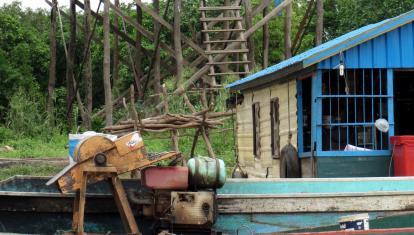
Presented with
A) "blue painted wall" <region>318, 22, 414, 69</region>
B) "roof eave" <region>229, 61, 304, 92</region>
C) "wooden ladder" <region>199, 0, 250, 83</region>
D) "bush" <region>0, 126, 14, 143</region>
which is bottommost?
"bush" <region>0, 126, 14, 143</region>

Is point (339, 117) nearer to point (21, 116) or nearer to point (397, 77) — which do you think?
point (397, 77)

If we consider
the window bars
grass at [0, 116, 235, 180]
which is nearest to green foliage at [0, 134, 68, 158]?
grass at [0, 116, 235, 180]

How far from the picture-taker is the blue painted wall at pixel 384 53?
11.6 m

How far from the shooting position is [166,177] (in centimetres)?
980

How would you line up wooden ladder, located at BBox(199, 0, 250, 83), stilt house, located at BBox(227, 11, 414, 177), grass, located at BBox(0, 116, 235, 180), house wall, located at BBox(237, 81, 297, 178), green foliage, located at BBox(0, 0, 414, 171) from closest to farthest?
A: stilt house, located at BBox(227, 11, 414, 177) < house wall, located at BBox(237, 81, 297, 178) < grass, located at BBox(0, 116, 235, 180) < wooden ladder, located at BBox(199, 0, 250, 83) < green foliage, located at BBox(0, 0, 414, 171)

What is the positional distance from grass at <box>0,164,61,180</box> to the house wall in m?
4.26

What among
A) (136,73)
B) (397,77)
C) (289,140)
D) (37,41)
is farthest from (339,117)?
(37,41)

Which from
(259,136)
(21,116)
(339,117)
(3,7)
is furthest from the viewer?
(3,7)

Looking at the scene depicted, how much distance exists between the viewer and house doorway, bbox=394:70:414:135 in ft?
45.8

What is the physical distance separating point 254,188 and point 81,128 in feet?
40.2

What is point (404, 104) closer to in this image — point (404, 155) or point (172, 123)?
point (404, 155)

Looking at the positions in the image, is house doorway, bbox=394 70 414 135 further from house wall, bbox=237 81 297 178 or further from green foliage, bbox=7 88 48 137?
green foliage, bbox=7 88 48 137

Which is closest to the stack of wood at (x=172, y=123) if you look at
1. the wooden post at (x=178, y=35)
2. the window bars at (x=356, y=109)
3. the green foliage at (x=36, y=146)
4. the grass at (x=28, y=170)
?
the window bars at (x=356, y=109)

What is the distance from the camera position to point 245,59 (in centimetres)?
2033
